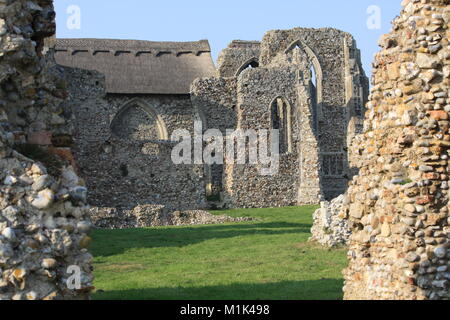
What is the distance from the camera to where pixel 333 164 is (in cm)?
3947

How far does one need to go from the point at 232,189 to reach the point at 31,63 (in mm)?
23316

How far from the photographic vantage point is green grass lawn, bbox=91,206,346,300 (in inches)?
407

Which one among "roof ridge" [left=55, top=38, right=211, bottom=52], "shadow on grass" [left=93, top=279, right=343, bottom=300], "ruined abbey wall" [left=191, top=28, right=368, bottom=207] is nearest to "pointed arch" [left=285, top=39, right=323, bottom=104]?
"ruined abbey wall" [left=191, top=28, right=368, bottom=207]

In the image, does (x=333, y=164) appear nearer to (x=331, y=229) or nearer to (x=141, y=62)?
(x=141, y=62)

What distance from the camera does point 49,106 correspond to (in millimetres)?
7039

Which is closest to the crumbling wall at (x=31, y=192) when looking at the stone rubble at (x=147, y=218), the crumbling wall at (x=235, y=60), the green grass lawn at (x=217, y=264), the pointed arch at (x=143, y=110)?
the green grass lawn at (x=217, y=264)

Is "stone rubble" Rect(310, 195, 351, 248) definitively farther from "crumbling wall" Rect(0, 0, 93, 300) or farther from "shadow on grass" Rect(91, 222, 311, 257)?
"crumbling wall" Rect(0, 0, 93, 300)

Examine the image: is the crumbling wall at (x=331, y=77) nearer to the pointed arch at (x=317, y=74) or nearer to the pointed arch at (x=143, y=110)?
the pointed arch at (x=317, y=74)

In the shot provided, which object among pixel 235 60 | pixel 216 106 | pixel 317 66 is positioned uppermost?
pixel 235 60

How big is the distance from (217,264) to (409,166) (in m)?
6.39

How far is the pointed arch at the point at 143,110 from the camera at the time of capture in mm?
36344

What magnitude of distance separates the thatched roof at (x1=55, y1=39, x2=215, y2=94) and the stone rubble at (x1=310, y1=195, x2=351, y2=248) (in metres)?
21.8

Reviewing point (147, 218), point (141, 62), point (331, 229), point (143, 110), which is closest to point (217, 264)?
point (331, 229)

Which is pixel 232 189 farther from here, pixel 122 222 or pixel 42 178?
pixel 42 178
